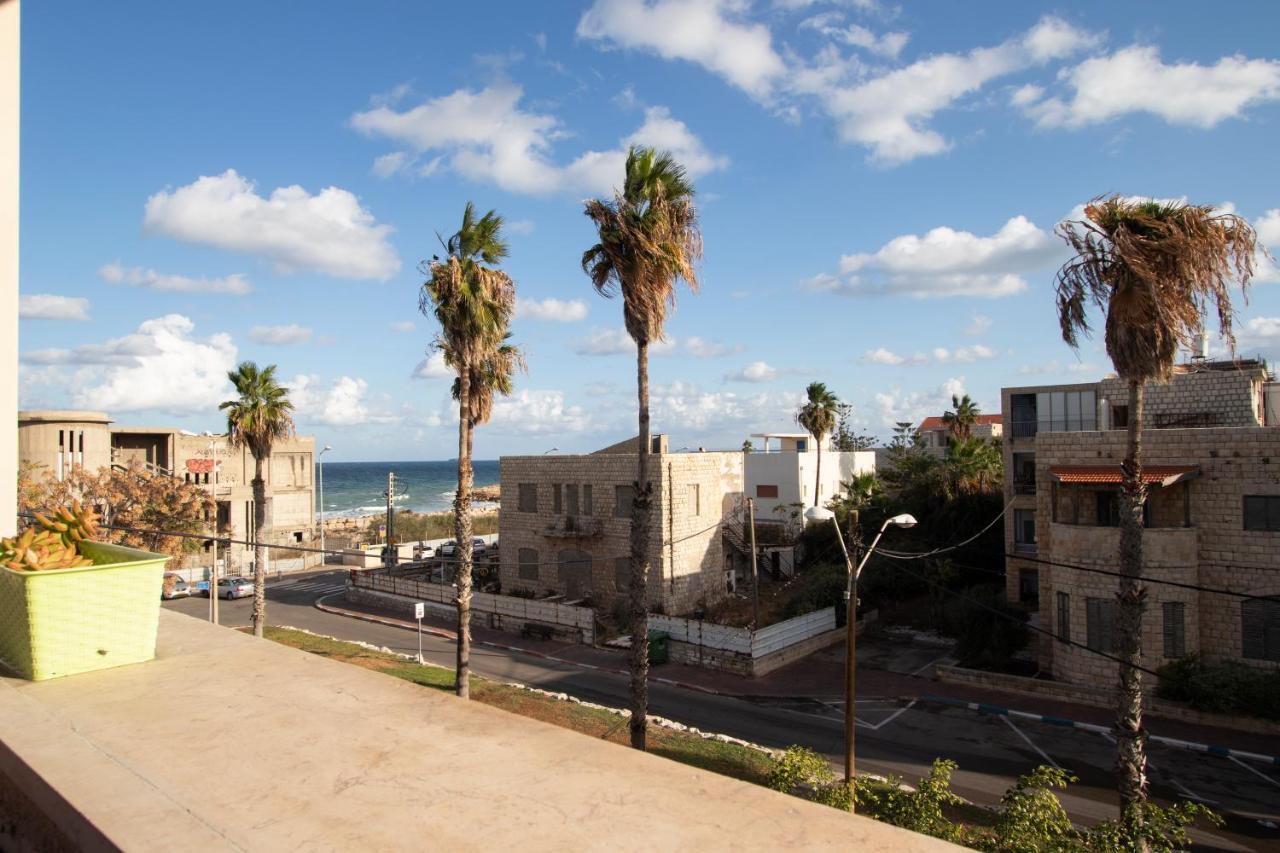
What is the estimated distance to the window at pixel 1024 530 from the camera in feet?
109

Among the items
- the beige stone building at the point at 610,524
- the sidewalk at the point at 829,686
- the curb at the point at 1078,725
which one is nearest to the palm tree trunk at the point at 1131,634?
the curb at the point at 1078,725

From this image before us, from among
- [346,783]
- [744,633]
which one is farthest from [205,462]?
[346,783]

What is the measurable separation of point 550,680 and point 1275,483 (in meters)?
23.3

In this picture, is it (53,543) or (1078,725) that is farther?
(1078,725)

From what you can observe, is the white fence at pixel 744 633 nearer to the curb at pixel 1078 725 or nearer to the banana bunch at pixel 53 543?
the curb at pixel 1078 725

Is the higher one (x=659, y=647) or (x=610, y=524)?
(x=610, y=524)

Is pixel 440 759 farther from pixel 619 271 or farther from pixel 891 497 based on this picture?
pixel 891 497

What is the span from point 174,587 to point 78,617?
4644 cm

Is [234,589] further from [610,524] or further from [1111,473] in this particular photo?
[1111,473]

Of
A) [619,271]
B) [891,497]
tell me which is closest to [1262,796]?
[619,271]

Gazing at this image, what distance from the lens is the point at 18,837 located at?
2.78 meters

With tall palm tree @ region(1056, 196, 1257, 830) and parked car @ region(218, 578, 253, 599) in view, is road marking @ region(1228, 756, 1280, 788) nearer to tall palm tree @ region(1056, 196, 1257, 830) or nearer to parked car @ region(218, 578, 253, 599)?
tall palm tree @ region(1056, 196, 1257, 830)

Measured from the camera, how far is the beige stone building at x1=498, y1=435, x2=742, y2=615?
3456cm

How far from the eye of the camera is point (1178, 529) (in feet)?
75.7
